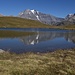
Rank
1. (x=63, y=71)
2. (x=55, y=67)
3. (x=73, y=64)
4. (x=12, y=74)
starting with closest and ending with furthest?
1. (x=12, y=74)
2. (x=63, y=71)
3. (x=55, y=67)
4. (x=73, y=64)

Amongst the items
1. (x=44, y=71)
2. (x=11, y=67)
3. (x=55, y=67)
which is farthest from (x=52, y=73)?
(x=11, y=67)

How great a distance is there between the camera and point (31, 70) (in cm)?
1806

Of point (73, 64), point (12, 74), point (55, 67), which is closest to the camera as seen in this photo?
point (12, 74)

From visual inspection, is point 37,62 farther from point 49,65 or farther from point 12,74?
point 12,74

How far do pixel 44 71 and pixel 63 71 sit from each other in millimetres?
1628

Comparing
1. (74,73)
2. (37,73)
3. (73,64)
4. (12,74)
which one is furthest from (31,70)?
(73,64)

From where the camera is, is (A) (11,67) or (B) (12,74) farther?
(A) (11,67)

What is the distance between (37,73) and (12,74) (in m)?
2.09

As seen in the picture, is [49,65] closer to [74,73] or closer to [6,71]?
[74,73]

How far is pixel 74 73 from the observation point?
56.7 ft

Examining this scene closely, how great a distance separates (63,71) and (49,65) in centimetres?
262

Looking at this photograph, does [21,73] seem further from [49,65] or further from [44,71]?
[49,65]

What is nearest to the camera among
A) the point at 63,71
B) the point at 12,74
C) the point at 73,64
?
the point at 12,74

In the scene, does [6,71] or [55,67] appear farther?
[55,67]
